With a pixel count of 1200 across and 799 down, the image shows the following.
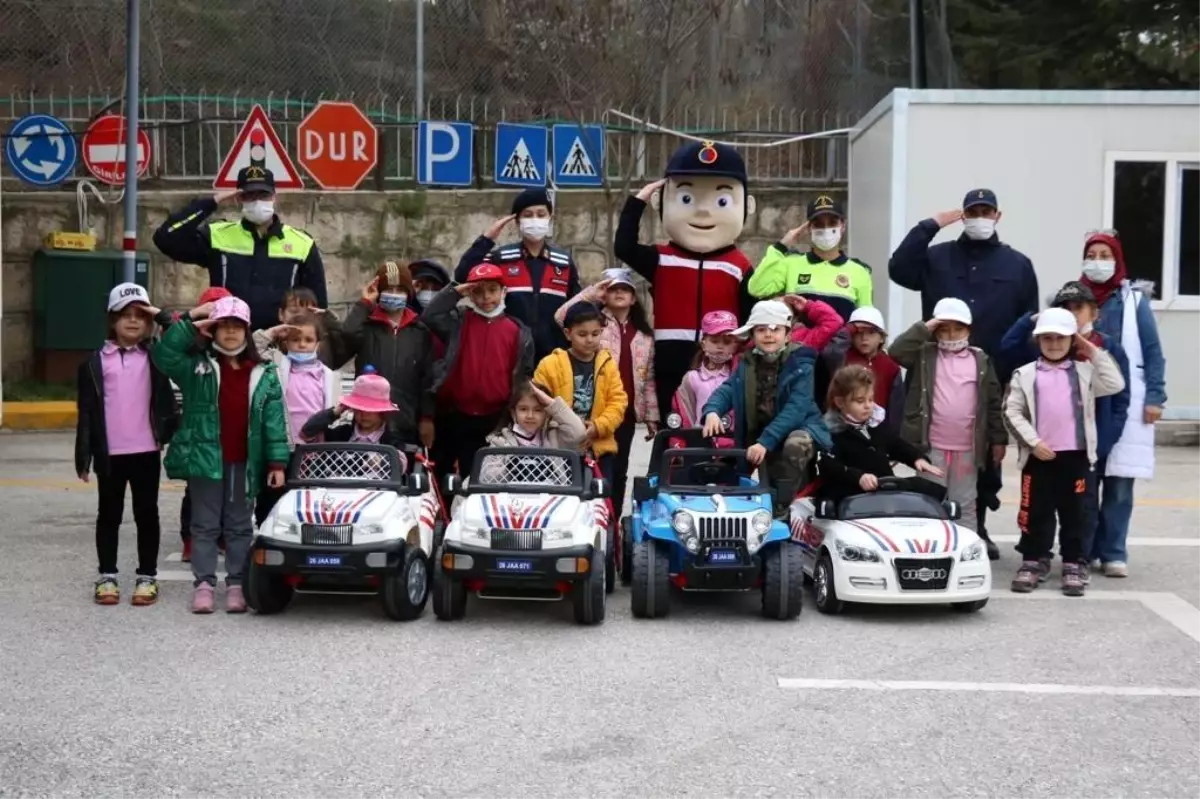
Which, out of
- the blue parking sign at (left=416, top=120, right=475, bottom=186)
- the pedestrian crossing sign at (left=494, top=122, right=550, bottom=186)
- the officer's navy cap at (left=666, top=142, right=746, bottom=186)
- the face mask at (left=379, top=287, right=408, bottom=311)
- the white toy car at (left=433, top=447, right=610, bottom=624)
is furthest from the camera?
the blue parking sign at (left=416, top=120, right=475, bottom=186)

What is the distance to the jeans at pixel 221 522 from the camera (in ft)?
27.4

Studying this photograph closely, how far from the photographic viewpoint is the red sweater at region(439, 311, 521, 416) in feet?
30.1

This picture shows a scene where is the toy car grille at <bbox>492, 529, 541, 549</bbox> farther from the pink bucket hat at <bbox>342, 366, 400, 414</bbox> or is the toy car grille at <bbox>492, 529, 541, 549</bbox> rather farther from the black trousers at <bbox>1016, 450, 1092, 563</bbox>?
the black trousers at <bbox>1016, 450, 1092, 563</bbox>

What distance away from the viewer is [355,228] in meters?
19.3

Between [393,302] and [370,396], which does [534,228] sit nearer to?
[393,302]

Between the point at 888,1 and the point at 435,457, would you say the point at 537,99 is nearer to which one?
the point at 888,1

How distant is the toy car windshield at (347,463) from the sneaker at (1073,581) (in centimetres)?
361

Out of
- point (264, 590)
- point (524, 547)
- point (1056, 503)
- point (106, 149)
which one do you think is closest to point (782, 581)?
point (524, 547)

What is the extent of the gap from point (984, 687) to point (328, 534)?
3112mm

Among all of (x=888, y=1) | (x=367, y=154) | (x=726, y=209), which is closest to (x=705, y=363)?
(x=726, y=209)

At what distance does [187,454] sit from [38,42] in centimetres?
1526

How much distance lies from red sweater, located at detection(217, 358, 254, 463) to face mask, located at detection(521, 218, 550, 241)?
2002 millimetres

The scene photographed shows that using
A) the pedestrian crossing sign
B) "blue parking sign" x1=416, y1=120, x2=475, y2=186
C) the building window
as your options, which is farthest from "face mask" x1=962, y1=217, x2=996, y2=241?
"blue parking sign" x1=416, y1=120, x2=475, y2=186

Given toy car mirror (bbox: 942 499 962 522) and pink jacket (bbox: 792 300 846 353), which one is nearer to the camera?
toy car mirror (bbox: 942 499 962 522)
